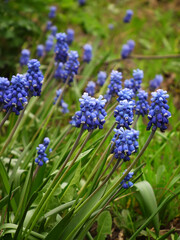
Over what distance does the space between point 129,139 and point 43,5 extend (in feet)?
17.7

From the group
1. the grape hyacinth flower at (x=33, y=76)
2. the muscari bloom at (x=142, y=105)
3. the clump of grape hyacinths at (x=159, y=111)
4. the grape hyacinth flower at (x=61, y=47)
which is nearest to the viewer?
the clump of grape hyacinths at (x=159, y=111)

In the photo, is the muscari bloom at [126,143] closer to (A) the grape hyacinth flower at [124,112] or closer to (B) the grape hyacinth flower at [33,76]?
(A) the grape hyacinth flower at [124,112]

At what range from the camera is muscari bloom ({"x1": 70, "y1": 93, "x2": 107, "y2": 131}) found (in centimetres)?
252

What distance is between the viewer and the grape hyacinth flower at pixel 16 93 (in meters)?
2.88

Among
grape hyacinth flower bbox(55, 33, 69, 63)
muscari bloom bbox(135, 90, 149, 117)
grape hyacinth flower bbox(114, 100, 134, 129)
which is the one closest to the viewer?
grape hyacinth flower bbox(114, 100, 134, 129)

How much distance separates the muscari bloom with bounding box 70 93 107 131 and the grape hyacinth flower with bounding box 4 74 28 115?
600mm

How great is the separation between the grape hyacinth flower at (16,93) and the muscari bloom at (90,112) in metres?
0.60

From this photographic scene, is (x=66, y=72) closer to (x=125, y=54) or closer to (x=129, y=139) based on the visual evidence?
(x=129, y=139)

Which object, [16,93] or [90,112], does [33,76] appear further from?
[90,112]

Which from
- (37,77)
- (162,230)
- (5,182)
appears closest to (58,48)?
(37,77)

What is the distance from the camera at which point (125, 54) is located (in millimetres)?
6043

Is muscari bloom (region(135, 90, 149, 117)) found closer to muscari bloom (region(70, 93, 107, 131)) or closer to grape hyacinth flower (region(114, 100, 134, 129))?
grape hyacinth flower (region(114, 100, 134, 129))

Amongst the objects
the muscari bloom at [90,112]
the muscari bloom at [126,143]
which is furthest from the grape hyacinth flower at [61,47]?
the muscari bloom at [126,143]

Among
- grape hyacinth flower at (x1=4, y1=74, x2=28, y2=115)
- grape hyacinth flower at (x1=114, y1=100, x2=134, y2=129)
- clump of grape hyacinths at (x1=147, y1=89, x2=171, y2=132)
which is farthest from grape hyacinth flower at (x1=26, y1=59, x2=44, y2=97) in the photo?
clump of grape hyacinths at (x1=147, y1=89, x2=171, y2=132)
